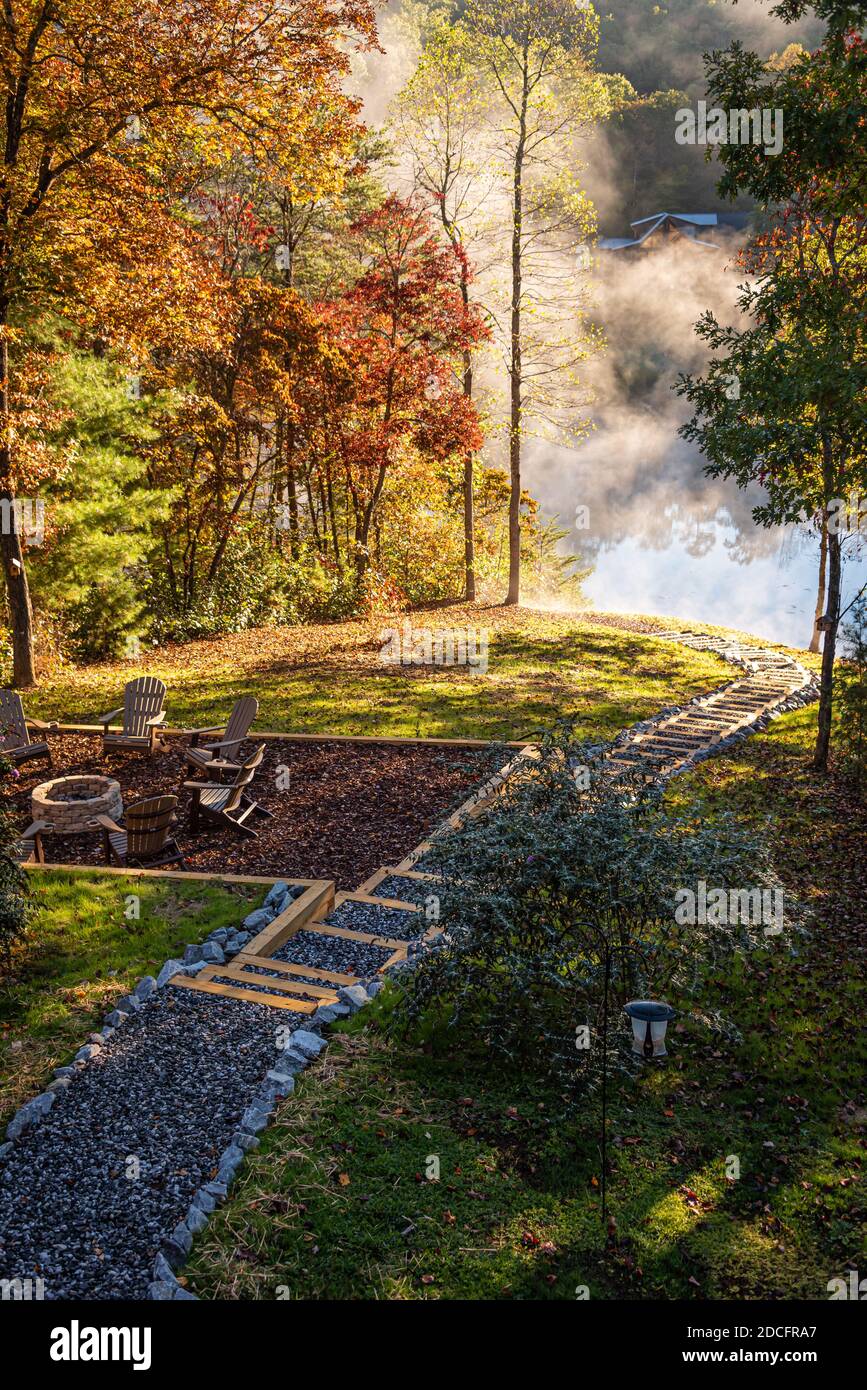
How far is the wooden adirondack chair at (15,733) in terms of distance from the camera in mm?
10734

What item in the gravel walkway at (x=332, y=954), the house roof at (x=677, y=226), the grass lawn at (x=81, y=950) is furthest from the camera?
the house roof at (x=677, y=226)

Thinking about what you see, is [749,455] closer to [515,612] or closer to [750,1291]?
[750,1291]

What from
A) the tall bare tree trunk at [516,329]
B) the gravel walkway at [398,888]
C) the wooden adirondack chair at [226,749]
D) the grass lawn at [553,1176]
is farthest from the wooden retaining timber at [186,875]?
the tall bare tree trunk at [516,329]

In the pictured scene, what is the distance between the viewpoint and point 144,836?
8289 millimetres

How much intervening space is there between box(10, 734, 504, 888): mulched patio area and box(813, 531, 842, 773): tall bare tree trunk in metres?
4.00

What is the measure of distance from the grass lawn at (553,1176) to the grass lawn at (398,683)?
5561mm

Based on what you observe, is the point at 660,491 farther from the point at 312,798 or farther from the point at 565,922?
the point at 565,922

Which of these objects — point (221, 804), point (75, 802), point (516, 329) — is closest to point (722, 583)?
point (516, 329)

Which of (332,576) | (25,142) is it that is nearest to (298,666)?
(332,576)

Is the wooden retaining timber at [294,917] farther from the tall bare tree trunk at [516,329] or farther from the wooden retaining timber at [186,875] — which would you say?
the tall bare tree trunk at [516,329]

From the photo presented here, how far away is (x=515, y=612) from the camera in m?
21.5

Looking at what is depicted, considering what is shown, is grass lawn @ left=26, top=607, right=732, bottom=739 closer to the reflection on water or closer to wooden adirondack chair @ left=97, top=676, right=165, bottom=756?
wooden adirondack chair @ left=97, top=676, right=165, bottom=756

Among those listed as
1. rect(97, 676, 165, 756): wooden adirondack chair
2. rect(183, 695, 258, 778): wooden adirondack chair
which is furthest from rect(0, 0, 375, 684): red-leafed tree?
rect(183, 695, 258, 778): wooden adirondack chair

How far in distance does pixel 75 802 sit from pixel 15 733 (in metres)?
2.71
